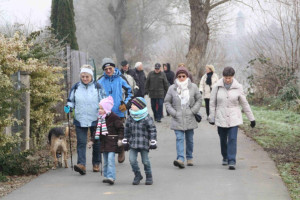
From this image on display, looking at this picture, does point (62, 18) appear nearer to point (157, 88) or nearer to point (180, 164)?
point (157, 88)

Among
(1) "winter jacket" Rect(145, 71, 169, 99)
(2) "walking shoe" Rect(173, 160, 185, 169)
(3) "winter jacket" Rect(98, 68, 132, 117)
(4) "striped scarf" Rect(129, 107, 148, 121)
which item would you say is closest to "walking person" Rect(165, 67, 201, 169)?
(2) "walking shoe" Rect(173, 160, 185, 169)

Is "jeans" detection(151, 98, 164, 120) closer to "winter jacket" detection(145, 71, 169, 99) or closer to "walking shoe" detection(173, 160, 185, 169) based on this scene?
"winter jacket" detection(145, 71, 169, 99)

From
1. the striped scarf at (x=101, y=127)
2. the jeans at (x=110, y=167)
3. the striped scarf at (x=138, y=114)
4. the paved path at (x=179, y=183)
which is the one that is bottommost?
the paved path at (x=179, y=183)

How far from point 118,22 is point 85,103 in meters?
46.1

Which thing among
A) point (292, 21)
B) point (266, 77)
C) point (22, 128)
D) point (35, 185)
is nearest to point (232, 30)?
point (266, 77)

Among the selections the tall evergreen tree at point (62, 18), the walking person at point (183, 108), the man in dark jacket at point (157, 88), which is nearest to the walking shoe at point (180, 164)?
the walking person at point (183, 108)

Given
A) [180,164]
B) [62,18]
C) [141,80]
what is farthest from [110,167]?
[62,18]

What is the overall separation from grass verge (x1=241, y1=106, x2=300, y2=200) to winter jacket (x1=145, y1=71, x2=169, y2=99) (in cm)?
272

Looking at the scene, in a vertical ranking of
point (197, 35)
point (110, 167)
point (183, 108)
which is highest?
point (197, 35)

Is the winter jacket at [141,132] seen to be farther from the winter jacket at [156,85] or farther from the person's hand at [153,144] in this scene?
the winter jacket at [156,85]

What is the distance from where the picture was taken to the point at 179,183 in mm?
8094

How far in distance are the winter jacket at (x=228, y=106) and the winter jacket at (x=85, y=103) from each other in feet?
6.71

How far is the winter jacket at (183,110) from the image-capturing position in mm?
9641

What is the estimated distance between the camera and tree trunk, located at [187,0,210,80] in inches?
1097
